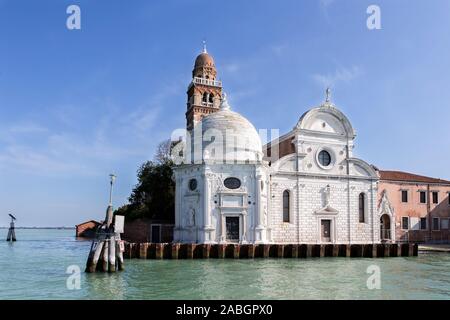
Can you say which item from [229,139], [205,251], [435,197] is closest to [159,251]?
[205,251]

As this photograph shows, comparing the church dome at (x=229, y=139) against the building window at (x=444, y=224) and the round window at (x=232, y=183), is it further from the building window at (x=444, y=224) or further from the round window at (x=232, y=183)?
the building window at (x=444, y=224)

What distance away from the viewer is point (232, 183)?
32438 mm

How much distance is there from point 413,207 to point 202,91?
2452 centimetres

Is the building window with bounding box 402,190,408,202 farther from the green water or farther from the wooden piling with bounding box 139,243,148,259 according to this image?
the wooden piling with bounding box 139,243,148,259

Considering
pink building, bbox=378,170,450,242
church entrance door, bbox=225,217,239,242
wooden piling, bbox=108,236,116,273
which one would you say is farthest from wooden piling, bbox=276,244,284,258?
pink building, bbox=378,170,450,242

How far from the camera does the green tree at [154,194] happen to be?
135 feet

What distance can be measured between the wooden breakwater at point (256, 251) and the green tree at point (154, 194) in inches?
475

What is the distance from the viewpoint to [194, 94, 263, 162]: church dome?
33094 millimetres

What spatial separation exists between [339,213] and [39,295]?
2595 cm

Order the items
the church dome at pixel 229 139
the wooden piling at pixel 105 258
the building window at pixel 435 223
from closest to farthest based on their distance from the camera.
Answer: the wooden piling at pixel 105 258 → the church dome at pixel 229 139 → the building window at pixel 435 223

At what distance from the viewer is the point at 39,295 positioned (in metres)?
15.7

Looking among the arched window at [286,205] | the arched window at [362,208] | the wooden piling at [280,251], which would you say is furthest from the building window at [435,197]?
the wooden piling at [280,251]

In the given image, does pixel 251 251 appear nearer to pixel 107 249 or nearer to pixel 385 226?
pixel 107 249
